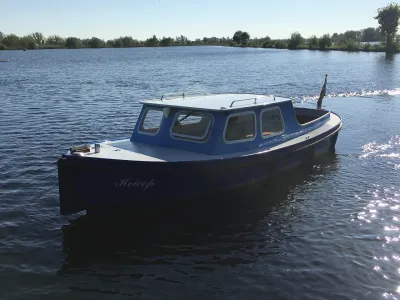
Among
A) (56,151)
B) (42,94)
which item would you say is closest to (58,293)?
(56,151)

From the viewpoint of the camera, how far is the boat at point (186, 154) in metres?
10.6

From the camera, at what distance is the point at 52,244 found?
10.2 m

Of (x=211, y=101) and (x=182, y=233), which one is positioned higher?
(x=211, y=101)

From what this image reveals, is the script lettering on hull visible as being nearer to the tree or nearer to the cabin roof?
the cabin roof

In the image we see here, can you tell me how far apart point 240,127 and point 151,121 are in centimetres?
290

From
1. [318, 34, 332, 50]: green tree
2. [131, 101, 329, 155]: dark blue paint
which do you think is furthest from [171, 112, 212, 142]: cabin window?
[318, 34, 332, 50]: green tree

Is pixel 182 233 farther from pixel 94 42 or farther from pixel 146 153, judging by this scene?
pixel 94 42

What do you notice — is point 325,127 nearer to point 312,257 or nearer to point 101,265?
point 312,257

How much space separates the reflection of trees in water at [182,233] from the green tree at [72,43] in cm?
18776

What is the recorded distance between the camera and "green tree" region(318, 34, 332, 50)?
392ft

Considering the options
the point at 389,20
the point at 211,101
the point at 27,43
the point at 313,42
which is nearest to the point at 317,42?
the point at 313,42

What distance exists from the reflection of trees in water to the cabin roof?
2705 mm

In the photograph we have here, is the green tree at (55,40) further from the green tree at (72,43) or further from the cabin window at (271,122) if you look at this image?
the cabin window at (271,122)

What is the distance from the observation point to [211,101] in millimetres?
13867
